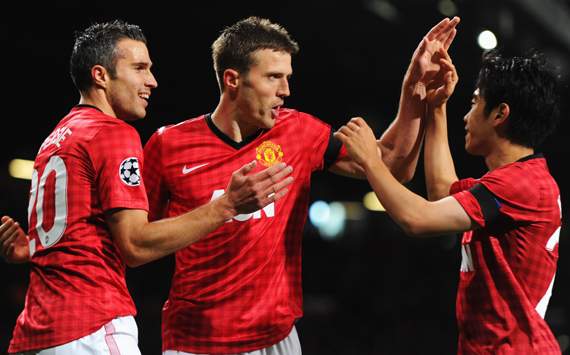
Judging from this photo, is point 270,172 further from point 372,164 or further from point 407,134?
point 407,134

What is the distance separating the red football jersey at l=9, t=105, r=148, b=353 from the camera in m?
2.72

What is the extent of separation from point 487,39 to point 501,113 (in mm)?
6498

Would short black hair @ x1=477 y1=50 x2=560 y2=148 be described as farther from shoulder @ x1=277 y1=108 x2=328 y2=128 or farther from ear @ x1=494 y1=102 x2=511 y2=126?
shoulder @ x1=277 y1=108 x2=328 y2=128

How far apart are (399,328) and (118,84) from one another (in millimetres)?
9312

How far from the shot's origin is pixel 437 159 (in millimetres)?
3533

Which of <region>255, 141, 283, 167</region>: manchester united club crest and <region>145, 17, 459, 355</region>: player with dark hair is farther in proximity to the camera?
<region>255, 141, 283, 167</region>: manchester united club crest

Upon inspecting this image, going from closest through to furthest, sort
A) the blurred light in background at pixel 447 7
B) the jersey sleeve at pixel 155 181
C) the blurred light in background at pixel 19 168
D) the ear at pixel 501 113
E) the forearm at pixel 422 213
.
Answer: the forearm at pixel 422 213
the ear at pixel 501 113
the jersey sleeve at pixel 155 181
the blurred light in background at pixel 447 7
the blurred light in background at pixel 19 168

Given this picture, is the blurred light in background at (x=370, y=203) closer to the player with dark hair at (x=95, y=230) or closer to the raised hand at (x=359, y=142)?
the raised hand at (x=359, y=142)

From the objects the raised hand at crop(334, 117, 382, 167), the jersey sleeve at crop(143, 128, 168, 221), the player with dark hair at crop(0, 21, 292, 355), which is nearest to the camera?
the player with dark hair at crop(0, 21, 292, 355)

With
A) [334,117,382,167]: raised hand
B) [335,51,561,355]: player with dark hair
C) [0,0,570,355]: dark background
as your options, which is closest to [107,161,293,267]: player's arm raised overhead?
[334,117,382,167]: raised hand

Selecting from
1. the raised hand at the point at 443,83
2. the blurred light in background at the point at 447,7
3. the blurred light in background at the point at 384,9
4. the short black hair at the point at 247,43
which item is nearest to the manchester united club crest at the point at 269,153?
the short black hair at the point at 247,43

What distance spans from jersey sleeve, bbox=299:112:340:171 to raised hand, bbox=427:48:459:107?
49cm

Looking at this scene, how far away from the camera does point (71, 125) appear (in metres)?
2.84

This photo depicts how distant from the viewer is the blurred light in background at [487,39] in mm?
9219
